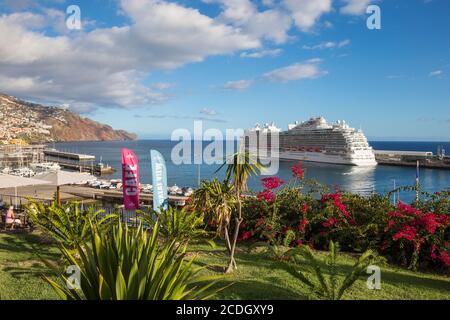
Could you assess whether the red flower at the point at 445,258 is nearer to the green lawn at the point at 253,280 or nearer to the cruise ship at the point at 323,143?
the green lawn at the point at 253,280

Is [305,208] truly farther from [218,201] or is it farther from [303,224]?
[218,201]

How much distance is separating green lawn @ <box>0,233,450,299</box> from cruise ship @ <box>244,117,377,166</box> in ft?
202

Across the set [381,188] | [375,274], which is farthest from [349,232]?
[381,188]

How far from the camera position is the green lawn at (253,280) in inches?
224

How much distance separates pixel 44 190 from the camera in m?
35.5

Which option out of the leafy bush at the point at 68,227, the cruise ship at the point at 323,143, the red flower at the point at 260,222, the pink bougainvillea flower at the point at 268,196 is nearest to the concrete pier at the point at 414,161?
the cruise ship at the point at 323,143

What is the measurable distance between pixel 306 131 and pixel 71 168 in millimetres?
56154

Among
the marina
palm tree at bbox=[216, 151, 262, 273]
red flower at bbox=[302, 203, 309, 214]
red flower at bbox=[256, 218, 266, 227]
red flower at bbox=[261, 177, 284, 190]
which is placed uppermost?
palm tree at bbox=[216, 151, 262, 273]

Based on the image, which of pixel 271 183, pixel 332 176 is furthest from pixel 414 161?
pixel 271 183

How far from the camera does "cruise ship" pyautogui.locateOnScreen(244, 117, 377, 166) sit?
74.9 metres

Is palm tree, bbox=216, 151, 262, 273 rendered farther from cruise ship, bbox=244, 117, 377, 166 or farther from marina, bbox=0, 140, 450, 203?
cruise ship, bbox=244, 117, 377, 166

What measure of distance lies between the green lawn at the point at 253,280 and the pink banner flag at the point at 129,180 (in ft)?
10.0

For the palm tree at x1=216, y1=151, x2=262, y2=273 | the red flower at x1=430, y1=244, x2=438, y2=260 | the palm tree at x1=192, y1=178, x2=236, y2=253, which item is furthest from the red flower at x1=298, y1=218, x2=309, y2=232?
the red flower at x1=430, y1=244, x2=438, y2=260
